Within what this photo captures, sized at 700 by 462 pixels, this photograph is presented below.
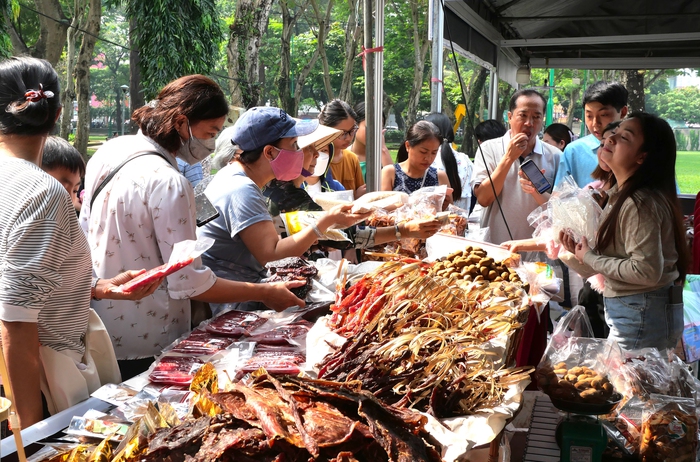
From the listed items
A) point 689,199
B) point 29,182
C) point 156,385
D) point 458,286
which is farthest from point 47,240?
point 689,199

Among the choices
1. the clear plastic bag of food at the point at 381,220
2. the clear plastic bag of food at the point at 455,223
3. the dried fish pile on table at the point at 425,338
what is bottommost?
the dried fish pile on table at the point at 425,338

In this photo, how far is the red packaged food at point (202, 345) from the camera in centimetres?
234

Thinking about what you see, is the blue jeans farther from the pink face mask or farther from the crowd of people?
the pink face mask

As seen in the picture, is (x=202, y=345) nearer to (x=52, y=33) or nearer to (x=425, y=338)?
(x=425, y=338)

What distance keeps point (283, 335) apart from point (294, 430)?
1.17 m

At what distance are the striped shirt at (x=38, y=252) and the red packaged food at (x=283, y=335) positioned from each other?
2.31 feet

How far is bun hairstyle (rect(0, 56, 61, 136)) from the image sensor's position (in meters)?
1.96

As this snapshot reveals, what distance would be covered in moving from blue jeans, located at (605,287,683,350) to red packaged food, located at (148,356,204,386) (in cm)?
233

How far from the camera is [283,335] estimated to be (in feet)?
8.20

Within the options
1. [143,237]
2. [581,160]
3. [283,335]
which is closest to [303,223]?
[283,335]

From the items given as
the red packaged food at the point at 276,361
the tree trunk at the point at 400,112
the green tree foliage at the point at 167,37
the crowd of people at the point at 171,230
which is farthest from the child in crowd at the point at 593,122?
the tree trunk at the point at 400,112

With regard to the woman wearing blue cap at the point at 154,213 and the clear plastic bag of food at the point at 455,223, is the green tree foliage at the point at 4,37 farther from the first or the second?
the woman wearing blue cap at the point at 154,213

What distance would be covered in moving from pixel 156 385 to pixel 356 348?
28.0 inches

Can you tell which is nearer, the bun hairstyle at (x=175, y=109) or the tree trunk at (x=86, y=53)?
the bun hairstyle at (x=175, y=109)
